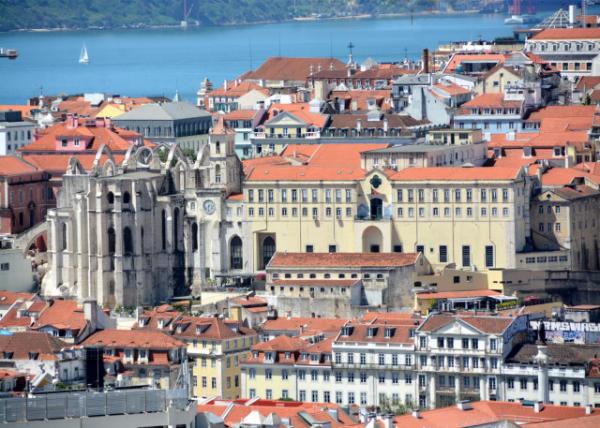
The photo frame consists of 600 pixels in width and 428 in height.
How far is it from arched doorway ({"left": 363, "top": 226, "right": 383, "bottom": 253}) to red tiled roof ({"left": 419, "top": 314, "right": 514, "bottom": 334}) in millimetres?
15820

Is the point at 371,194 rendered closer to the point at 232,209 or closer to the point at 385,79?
the point at 232,209

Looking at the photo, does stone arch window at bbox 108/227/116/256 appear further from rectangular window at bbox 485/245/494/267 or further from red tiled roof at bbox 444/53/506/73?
red tiled roof at bbox 444/53/506/73

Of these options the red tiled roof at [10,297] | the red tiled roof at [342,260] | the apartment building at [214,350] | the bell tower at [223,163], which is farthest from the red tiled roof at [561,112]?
the apartment building at [214,350]

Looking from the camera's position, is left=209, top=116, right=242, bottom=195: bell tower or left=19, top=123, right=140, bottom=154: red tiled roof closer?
left=209, top=116, right=242, bottom=195: bell tower

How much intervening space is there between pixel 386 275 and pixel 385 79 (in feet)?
159

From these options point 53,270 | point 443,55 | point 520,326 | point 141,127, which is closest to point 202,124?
point 141,127

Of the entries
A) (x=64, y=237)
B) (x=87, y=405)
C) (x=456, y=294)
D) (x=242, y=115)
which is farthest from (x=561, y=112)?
(x=87, y=405)

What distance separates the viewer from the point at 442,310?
96250 mm

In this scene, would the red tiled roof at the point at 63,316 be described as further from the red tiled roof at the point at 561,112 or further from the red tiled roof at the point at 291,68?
the red tiled roof at the point at 291,68

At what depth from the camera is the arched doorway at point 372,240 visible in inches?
4141

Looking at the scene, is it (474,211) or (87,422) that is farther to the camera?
(474,211)

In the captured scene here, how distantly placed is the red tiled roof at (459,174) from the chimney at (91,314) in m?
14.7

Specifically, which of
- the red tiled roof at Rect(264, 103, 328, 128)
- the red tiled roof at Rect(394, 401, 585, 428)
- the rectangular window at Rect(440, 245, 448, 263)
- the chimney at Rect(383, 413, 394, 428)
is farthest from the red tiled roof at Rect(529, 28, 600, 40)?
the chimney at Rect(383, 413, 394, 428)

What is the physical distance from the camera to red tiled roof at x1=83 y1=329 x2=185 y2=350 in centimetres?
8988
